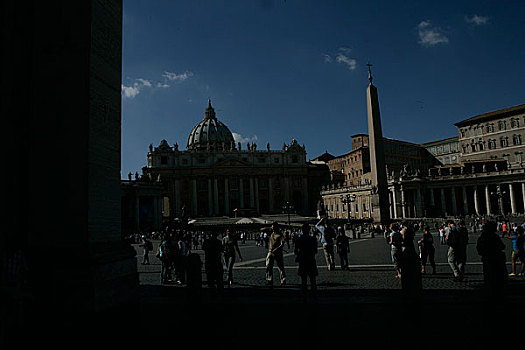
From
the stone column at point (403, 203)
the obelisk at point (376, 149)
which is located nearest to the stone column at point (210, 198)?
the stone column at point (403, 203)

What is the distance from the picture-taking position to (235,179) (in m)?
73.1

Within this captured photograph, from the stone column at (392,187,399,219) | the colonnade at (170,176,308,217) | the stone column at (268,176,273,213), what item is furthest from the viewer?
the stone column at (268,176,273,213)

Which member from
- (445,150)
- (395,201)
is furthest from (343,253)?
(445,150)

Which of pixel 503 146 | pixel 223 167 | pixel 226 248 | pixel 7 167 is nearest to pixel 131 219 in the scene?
pixel 223 167

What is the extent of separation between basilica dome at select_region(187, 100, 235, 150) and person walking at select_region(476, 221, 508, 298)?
79972 mm

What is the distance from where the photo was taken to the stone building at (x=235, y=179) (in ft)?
232

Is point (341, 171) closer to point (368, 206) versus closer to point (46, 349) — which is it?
point (368, 206)

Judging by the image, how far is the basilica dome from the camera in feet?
288

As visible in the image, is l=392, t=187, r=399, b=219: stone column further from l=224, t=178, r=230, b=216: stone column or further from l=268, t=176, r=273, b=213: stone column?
l=224, t=178, r=230, b=216: stone column

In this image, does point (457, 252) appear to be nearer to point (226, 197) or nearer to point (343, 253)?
point (343, 253)

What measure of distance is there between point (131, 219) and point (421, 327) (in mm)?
44819

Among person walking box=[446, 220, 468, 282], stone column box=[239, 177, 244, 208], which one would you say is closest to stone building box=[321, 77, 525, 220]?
stone column box=[239, 177, 244, 208]

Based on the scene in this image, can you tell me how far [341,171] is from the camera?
72.1 meters

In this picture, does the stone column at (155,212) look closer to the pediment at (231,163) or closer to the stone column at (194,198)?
the stone column at (194,198)
